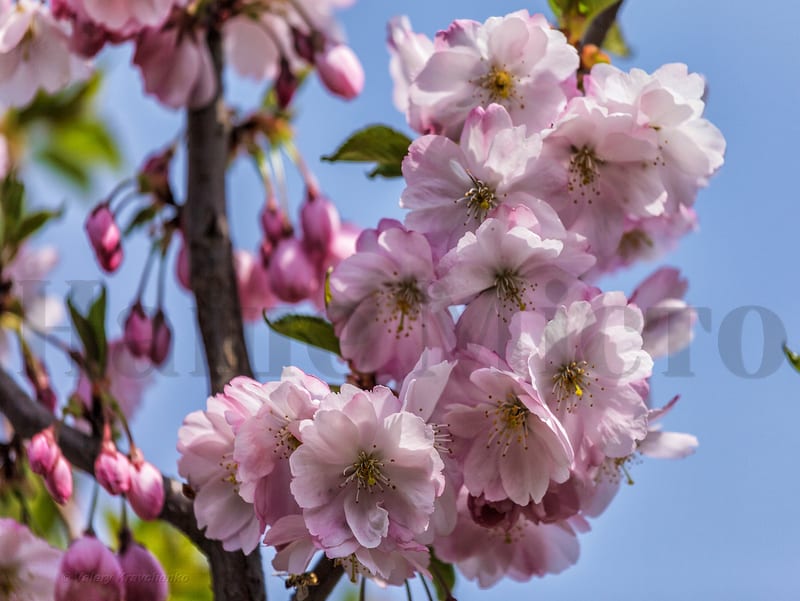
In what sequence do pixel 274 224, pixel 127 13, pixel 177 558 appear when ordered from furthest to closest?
pixel 177 558 → pixel 274 224 → pixel 127 13

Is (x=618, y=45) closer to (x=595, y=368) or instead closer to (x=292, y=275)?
(x=292, y=275)

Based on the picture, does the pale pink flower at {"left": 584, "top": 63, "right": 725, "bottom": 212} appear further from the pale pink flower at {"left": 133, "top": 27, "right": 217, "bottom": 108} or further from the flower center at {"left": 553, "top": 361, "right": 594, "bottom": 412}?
the pale pink flower at {"left": 133, "top": 27, "right": 217, "bottom": 108}

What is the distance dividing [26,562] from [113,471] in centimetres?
32

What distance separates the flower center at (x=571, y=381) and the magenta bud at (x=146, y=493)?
2.16 ft

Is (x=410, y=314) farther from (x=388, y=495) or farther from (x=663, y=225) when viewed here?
(x=663, y=225)

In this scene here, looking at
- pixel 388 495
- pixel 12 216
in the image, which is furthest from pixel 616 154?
pixel 12 216

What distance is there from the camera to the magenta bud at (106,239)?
2184 millimetres

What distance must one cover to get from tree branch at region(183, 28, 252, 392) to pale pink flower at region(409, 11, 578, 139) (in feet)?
1.99

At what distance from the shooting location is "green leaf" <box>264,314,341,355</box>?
1657 millimetres

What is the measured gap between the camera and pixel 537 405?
1368 millimetres

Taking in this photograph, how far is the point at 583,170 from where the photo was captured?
5.15 feet

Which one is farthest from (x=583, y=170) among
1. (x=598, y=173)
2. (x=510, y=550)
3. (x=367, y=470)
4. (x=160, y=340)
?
(x=160, y=340)

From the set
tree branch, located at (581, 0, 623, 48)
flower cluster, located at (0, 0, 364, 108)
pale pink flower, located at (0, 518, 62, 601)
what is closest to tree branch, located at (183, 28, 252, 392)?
flower cluster, located at (0, 0, 364, 108)

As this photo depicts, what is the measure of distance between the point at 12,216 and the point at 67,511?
25.6 inches
